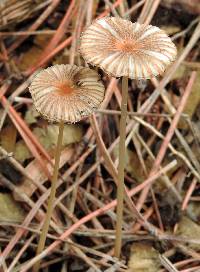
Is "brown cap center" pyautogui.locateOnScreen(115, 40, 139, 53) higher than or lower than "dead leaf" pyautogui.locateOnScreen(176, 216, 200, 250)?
higher

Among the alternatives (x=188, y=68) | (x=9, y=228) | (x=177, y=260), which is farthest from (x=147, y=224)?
(x=188, y=68)

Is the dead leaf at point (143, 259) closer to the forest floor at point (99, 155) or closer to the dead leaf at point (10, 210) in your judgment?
the forest floor at point (99, 155)

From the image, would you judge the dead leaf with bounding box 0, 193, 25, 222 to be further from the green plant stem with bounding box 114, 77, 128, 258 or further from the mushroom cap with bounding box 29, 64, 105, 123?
the mushroom cap with bounding box 29, 64, 105, 123

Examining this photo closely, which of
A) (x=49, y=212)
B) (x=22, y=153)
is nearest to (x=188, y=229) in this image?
(x=49, y=212)

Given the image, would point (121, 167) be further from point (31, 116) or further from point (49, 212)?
point (31, 116)

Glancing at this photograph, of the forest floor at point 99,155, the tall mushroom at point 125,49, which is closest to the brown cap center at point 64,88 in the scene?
the tall mushroom at point 125,49

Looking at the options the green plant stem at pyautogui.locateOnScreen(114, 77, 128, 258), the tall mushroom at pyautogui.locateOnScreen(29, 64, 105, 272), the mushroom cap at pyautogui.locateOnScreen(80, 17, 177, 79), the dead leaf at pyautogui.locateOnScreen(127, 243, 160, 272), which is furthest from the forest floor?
the mushroom cap at pyautogui.locateOnScreen(80, 17, 177, 79)

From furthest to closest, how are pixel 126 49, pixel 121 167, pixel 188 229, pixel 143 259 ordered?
pixel 188 229 < pixel 143 259 < pixel 121 167 < pixel 126 49
